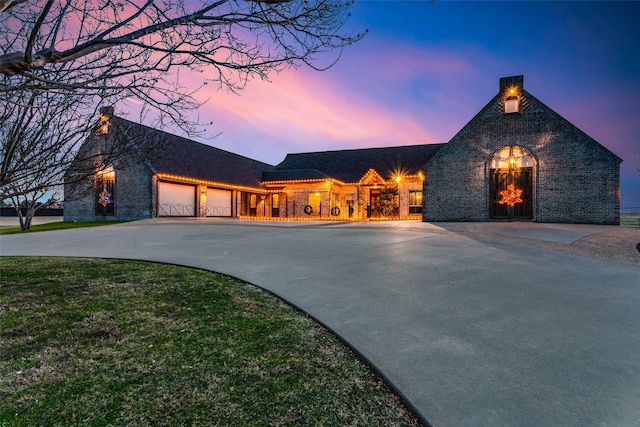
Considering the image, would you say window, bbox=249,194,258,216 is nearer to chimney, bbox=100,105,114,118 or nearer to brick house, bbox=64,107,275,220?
brick house, bbox=64,107,275,220

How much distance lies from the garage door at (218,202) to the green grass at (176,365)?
21.7 metres

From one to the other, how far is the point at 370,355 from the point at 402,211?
910 inches

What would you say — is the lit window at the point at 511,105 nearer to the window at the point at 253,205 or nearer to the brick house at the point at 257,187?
the brick house at the point at 257,187

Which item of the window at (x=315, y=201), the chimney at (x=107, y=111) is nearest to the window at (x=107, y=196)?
the window at (x=315, y=201)

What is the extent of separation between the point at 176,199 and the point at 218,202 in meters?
4.17

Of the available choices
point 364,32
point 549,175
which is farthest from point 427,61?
point 364,32

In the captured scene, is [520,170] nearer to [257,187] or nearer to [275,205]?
[275,205]

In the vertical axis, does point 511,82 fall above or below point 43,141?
above

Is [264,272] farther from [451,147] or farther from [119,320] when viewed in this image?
[451,147]

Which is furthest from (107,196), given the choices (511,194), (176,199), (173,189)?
(511,194)

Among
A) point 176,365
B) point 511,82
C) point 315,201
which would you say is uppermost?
point 511,82

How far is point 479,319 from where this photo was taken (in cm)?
376

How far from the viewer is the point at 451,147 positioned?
60.2ft

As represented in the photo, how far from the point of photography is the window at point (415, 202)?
81.8 feet
